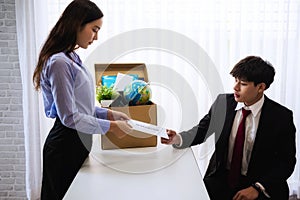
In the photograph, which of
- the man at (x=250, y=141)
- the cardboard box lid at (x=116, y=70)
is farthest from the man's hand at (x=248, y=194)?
the cardboard box lid at (x=116, y=70)

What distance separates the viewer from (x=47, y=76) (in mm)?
1742

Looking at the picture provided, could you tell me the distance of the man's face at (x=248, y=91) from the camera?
2078mm

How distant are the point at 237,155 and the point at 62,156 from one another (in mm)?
957

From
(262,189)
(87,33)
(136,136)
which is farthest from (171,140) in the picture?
(87,33)

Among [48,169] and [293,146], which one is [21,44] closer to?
[48,169]

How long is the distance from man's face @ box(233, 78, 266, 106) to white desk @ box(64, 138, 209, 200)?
1.50 feet

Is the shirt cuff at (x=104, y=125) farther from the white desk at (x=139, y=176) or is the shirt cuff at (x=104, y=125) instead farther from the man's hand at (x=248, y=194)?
the man's hand at (x=248, y=194)

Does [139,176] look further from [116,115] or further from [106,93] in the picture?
[106,93]

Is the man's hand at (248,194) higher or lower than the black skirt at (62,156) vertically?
lower

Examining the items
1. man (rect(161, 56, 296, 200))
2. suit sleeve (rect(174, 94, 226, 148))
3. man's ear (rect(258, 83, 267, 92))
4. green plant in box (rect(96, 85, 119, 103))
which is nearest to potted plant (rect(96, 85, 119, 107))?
green plant in box (rect(96, 85, 119, 103))

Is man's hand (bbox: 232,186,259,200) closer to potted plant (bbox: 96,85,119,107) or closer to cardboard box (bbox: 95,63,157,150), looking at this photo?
cardboard box (bbox: 95,63,157,150)

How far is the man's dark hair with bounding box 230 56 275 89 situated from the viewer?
6.77 ft

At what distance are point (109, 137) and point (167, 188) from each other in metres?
0.51

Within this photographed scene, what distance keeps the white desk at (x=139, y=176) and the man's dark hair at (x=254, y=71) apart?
1.75 ft
